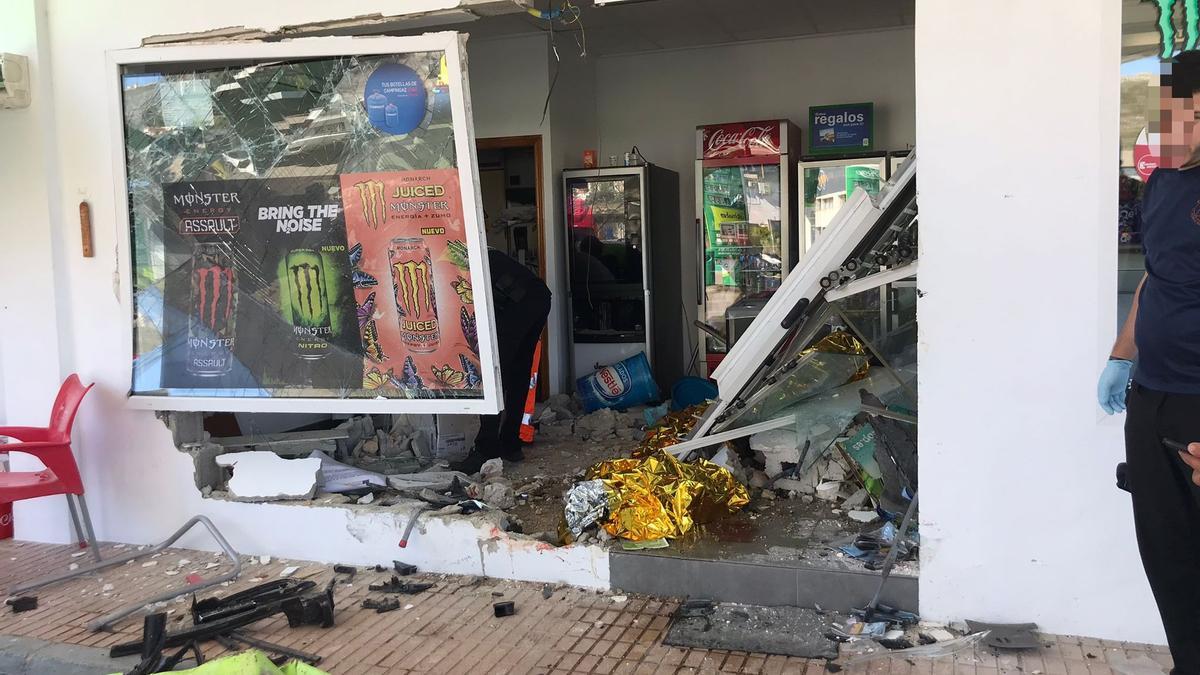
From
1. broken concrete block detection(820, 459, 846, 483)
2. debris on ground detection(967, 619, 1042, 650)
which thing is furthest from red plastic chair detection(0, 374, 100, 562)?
debris on ground detection(967, 619, 1042, 650)

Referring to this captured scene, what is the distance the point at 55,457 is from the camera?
4.78 metres

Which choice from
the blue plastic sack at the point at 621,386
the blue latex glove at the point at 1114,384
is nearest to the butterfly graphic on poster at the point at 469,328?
the blue latex glove at the point at 1114,384

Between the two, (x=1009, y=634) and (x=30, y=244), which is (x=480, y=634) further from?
(x=30, y=244)

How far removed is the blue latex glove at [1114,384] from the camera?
3.05 meters

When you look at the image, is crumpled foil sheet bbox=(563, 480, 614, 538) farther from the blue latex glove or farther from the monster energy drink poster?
the blue latex glove

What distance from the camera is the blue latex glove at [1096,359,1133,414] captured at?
10.00 feet

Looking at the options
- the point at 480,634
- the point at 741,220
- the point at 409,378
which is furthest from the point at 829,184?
the point at 480,634

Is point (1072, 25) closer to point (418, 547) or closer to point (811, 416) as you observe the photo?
point (811, 416)

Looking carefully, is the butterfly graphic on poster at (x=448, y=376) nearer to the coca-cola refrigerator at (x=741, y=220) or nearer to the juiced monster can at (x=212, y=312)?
the juiced monster can at (x=212, y=312)

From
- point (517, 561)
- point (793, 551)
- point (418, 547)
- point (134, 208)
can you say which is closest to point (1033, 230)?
point (793, 551)

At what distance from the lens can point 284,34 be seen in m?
4.79

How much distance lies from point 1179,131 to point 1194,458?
94 centimetres

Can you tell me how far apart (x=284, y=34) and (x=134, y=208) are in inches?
52.0

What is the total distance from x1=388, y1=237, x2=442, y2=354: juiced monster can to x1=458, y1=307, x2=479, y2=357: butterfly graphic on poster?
0.13 metres
